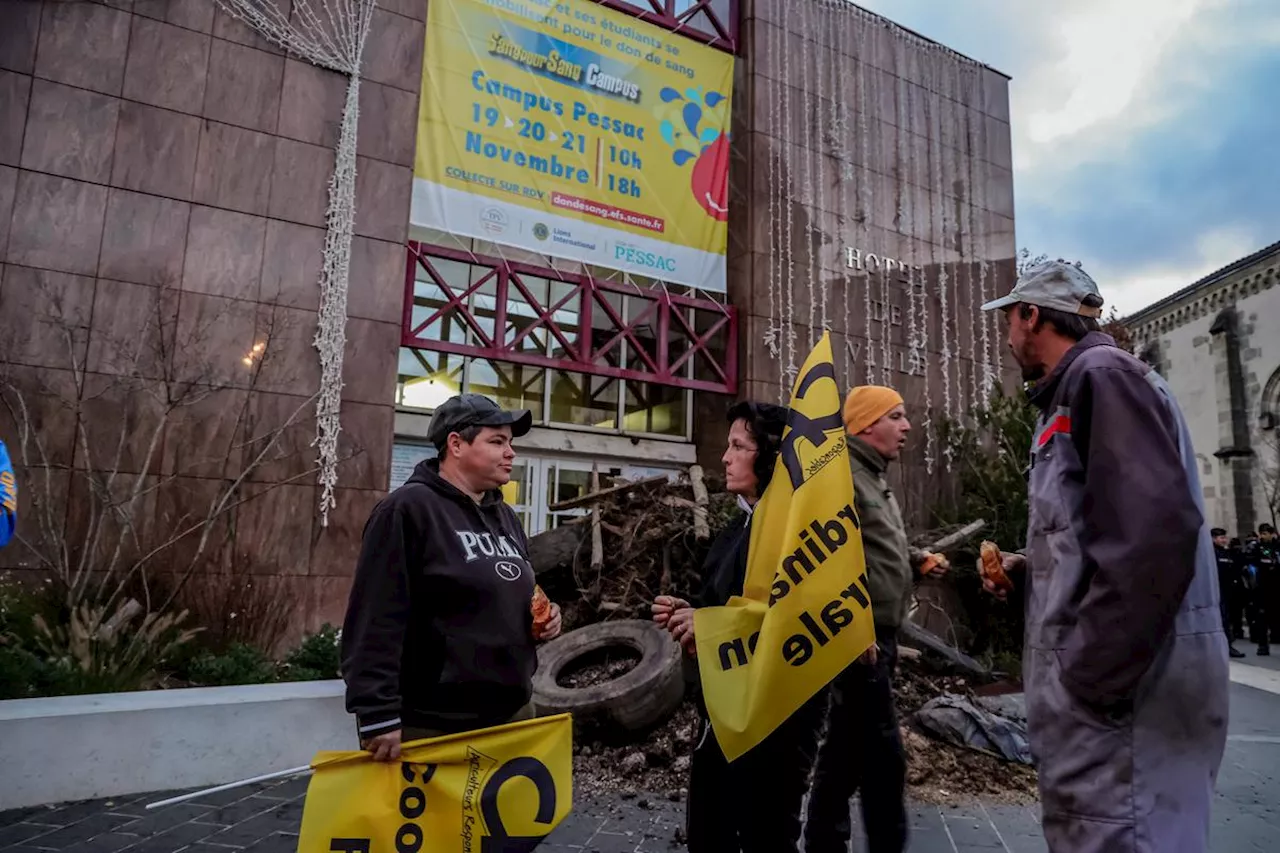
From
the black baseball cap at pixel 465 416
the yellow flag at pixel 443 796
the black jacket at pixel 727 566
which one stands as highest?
the black baseball cap at pixel 465 416

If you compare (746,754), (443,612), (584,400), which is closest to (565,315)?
(584,400)

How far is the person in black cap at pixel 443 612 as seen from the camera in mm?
2422

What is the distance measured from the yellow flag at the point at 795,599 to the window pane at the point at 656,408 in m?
11.5

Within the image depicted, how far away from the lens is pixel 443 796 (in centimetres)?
254

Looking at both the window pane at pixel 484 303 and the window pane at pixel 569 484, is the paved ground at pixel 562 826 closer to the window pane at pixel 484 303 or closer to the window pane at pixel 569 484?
the window pane at pixel 569 484

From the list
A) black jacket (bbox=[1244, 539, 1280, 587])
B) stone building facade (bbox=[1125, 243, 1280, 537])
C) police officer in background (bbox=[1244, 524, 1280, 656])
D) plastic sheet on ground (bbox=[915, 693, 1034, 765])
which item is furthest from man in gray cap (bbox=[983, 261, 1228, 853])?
stone building facade (bbox=[1125, 243, 1280, 537])

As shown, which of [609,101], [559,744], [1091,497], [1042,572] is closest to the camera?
[1091,497]

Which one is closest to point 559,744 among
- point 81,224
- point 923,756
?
point 923,756

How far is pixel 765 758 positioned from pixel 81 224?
1040cm

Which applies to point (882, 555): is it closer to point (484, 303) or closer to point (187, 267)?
point (187, 267)

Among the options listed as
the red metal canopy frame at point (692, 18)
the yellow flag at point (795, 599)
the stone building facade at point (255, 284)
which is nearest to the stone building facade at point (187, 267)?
the stone building facade at point (255, 284)

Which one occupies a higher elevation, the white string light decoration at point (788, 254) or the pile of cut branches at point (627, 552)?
the white string light decoration at point (788, 254)

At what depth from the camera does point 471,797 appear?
259 cm

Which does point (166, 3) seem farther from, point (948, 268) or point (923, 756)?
point (948, 268)
